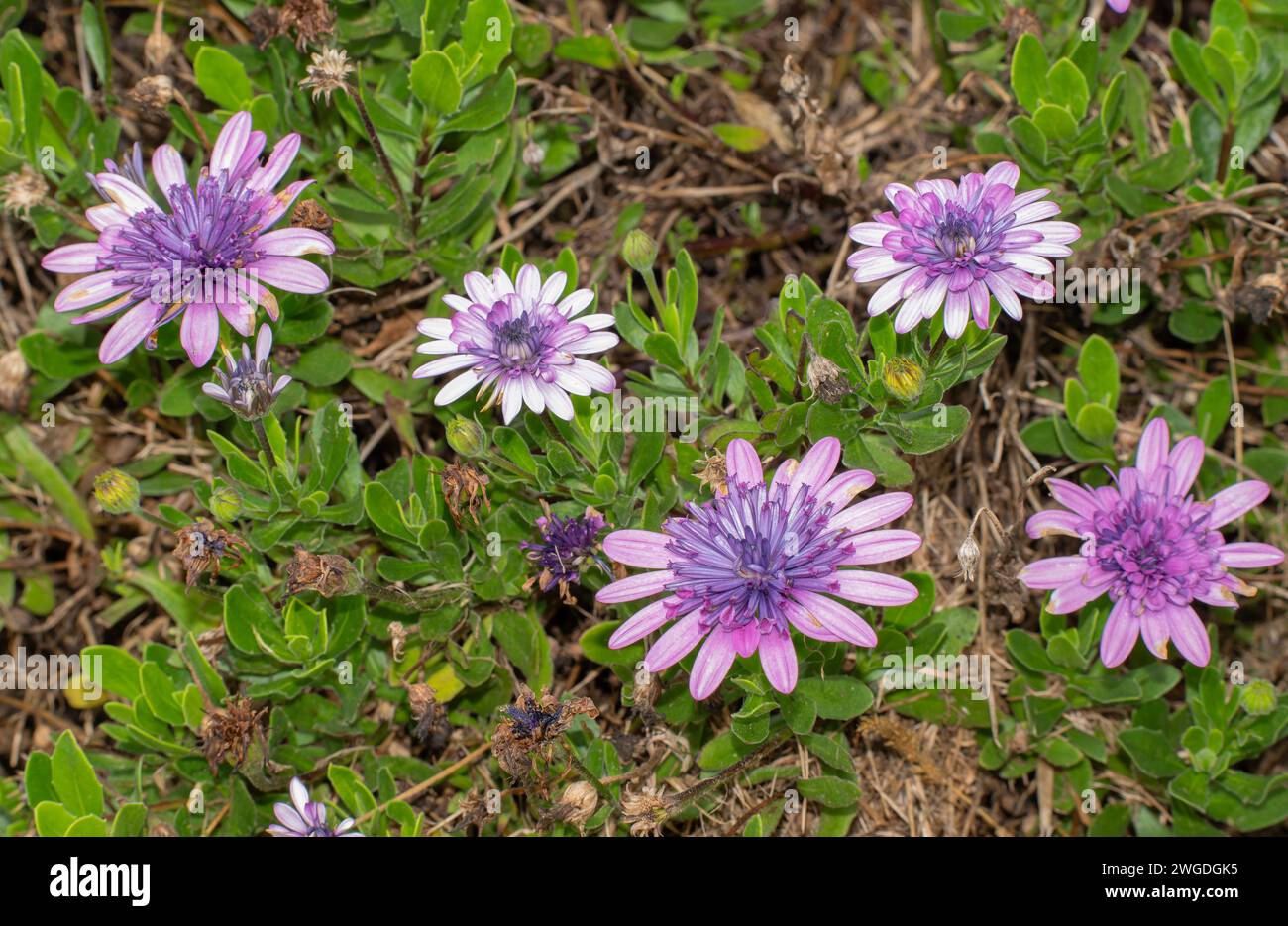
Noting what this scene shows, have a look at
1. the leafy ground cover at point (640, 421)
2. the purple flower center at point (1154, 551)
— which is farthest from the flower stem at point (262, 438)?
the purple flower center at point (1154, 551)

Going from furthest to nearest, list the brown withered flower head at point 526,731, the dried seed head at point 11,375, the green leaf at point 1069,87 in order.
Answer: the dried seed head at point 11,375, the green leaf at point 1069,87, the brown withered flower head at point 526,731

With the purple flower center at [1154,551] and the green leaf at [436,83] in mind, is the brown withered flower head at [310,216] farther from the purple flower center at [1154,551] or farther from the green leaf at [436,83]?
the purple flower center at [1154,551]

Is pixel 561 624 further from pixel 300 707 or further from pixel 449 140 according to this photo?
pixel 449 140

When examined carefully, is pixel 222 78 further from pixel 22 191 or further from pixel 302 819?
pixel 302 819

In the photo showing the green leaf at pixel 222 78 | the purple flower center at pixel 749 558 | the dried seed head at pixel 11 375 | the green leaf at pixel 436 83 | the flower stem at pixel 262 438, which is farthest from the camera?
the dried seed head at pixel 11 375

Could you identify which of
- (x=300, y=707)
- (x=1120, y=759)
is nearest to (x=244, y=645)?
(x=300, y=707)

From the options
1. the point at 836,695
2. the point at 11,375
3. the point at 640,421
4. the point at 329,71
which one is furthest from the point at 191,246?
the point at 836,695

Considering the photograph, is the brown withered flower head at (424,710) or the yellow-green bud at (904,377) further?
the brown withered flower head at (424,710)
